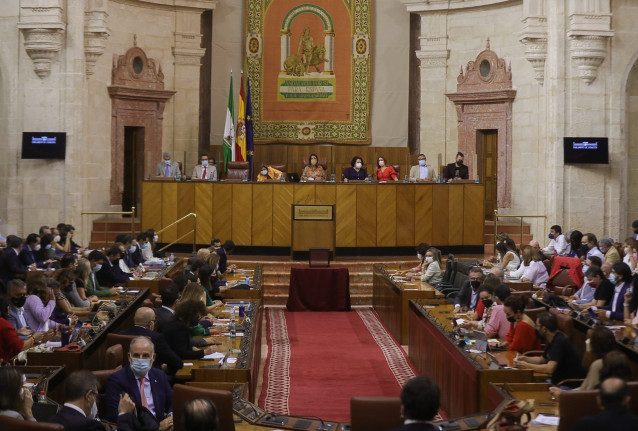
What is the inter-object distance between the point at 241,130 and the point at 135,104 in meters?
2.40

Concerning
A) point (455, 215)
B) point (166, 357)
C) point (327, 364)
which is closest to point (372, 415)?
point (166, 357)

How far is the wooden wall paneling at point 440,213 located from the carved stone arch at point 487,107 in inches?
99.3

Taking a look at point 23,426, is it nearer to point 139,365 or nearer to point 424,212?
point 139,365

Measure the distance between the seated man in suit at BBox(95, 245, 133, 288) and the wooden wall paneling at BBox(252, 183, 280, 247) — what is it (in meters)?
5.11

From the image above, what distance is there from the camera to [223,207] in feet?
61.7

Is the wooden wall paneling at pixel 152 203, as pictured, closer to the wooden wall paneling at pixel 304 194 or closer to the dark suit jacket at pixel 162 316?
the wooden wall paneling at pixel 304 194

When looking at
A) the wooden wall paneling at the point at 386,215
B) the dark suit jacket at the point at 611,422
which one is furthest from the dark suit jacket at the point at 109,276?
→ the dark suit jacket at the point at 611,422

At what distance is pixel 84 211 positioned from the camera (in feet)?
62.9

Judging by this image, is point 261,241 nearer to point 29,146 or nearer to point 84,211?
point 84,211

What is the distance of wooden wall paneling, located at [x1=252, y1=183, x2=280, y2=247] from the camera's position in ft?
61.4

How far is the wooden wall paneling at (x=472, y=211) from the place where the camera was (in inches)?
747

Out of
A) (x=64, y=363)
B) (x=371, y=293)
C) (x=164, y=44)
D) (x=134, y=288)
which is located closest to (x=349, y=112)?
(x=164, y=44)

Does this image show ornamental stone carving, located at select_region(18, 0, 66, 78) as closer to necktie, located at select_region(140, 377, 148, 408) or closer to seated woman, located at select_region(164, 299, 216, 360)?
seated woman, located at select_region(164, 299, 216, 360)

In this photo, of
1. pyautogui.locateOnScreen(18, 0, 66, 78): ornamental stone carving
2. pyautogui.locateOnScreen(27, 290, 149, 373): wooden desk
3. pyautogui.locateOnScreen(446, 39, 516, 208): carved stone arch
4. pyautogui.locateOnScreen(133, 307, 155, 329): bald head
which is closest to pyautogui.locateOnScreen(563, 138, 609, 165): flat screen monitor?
pyautogui.locateOnScreen(446, 39, 516, 208): carved stone arch
